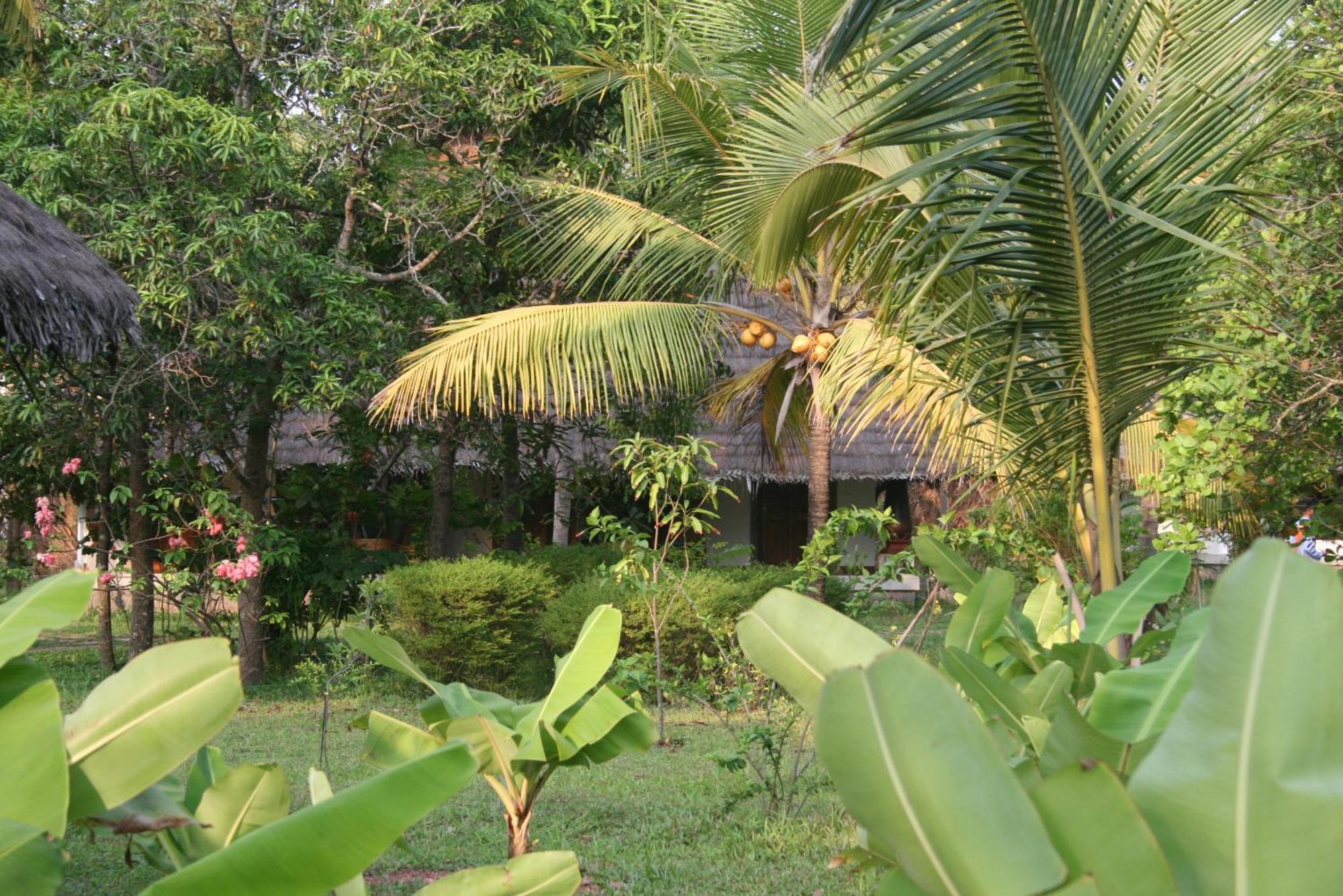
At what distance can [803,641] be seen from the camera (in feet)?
3.65

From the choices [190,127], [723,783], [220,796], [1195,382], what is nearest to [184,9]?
[190,127]

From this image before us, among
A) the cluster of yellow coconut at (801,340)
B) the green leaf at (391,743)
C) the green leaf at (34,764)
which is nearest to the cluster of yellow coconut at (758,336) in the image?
the cluster of yellow coconut at (801,340)

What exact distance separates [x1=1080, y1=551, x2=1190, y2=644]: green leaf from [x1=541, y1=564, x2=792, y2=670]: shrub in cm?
607

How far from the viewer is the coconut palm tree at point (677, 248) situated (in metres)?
7.50

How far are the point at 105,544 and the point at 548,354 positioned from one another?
4.14 meters

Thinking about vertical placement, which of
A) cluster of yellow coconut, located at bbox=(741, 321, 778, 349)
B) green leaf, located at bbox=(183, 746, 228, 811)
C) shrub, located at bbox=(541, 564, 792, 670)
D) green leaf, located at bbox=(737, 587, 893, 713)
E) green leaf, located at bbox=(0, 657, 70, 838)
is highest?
cluster of yellow coconut, located at bbox=(741, 321, 778, 349)

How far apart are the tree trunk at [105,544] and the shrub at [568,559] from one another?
2.97 meters

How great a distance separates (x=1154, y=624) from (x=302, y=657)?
21.8ft

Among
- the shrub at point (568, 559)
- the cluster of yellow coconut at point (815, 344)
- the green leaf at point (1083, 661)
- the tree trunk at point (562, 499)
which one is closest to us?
the green leaf at point (1083, 661)

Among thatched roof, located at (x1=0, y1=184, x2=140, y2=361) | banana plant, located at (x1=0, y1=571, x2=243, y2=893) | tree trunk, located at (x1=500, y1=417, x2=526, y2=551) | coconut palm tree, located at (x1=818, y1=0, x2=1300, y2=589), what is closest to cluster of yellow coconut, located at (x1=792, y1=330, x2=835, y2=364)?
tree trunk, located at (x1=500, y1=417, x2=526, y2=551)

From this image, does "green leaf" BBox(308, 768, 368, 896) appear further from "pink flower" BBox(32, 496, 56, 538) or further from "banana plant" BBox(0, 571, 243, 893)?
"pink flower" BBox(32, 496, 56, 538)

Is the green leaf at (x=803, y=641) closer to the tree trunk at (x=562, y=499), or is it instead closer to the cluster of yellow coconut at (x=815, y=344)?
the cluster of yellow coconut at (x=815, y=344)

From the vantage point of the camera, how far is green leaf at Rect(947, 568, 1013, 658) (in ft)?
5.53

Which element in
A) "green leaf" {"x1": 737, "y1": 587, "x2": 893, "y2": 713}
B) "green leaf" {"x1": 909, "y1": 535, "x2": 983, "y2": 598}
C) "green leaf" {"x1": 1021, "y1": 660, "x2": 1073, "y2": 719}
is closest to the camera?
"green leaf" {"x1": 737, "y1": 587, "x2": 893, "y2": 713}
